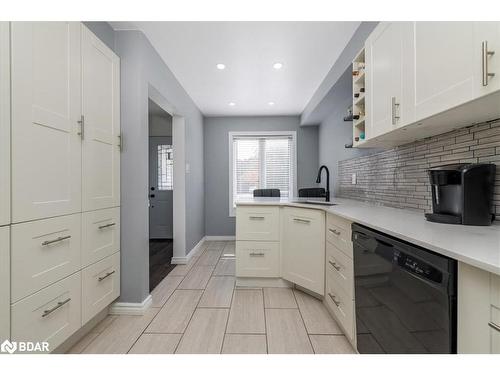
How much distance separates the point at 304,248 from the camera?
2.16 meters

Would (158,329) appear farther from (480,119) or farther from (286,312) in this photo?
(480,119)

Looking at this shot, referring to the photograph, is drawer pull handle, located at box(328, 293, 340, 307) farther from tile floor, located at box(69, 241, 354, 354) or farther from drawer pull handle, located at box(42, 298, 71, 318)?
drawer pull handle, located at box(42, 298, 71, 318)

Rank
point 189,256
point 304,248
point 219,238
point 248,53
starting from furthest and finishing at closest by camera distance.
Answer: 1. point 219,238
2. point 189,256
3. point 248,53
4. point 304,248

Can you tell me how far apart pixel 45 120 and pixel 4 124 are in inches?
8.8

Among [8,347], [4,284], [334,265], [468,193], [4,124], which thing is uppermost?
[4,124]

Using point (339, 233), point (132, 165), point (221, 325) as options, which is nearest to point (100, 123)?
point (132, 165)

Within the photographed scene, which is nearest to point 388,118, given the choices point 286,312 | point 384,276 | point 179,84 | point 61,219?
point 384,276

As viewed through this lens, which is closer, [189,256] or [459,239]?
[459,239]

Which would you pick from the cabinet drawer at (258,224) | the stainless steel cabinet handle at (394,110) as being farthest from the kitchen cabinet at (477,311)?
the cabinet drawer at (258,224)

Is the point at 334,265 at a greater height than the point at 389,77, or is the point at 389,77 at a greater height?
the point at 389,77

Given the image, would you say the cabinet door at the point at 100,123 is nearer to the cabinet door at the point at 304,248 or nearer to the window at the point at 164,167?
the cabinet door at the point at 304,248

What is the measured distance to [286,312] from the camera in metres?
→ 1.94

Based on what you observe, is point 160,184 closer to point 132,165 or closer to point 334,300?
point 132,165

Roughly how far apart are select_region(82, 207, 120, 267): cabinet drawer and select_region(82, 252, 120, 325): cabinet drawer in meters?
0.06
